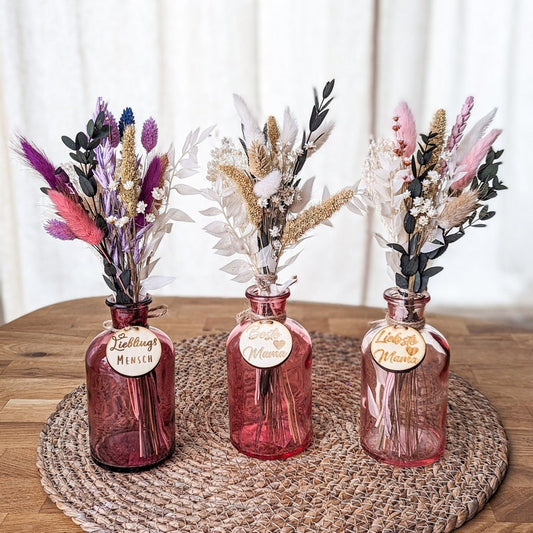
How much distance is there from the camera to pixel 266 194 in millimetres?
910

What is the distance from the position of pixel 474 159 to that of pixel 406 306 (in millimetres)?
230

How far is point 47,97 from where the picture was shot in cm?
279

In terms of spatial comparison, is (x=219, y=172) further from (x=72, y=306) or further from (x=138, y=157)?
(x=72, y=306)

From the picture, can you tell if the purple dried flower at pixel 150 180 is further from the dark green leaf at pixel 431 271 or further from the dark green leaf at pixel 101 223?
the dark green leaf at pixel 431 271

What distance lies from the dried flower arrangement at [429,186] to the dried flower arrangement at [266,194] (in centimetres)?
7

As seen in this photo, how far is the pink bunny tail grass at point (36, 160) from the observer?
0.89m

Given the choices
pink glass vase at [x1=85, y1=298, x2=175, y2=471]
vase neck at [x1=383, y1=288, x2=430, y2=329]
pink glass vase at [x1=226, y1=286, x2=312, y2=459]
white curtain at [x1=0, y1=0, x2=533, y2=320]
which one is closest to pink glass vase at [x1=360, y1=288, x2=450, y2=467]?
vase neck at [x1=383, y1=288, x2=430, y2=329]

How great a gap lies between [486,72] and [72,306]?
207cm

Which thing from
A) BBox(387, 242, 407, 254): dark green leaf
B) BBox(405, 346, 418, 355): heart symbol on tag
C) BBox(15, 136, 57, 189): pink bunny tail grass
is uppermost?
BBox(15, 136, 57, 189): pink bunny tail grass

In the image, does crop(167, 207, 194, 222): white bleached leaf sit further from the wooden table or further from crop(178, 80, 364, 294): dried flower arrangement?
the wooden table

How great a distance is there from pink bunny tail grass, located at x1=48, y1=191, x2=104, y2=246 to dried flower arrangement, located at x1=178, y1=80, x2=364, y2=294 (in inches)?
6.5

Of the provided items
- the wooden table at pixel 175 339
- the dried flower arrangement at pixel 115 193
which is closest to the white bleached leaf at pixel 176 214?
the dried flower arrangement at pixel 115 193

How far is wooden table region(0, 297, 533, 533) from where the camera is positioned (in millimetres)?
918

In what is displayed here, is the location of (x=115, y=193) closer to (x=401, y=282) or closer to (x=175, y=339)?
(x=401, y=282)
